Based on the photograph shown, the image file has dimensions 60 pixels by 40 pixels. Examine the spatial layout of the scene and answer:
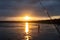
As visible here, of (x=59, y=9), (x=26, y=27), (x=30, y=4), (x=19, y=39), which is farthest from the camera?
(x=30, y=4)

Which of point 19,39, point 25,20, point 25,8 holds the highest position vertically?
point 25,8

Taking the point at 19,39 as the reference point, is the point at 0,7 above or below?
above

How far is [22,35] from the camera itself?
12.1 ft

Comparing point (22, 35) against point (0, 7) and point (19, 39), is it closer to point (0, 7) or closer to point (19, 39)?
point (19, 39)

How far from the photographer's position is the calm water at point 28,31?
3.69 metres

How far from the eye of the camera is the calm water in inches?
145

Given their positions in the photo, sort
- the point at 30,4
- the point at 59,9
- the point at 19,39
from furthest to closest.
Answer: the point at 30,4 → the point at 59,9 → the point at 19,39

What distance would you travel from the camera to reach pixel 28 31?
3732mm

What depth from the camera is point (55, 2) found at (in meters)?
4.69

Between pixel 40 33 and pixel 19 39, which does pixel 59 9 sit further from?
pixel 19 39

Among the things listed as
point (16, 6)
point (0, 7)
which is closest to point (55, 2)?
point (16, 6)

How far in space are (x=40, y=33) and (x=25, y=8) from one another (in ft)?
2.95

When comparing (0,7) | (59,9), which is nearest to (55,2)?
(59,9)

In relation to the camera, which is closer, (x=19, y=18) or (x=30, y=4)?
(x=19, y=18)
